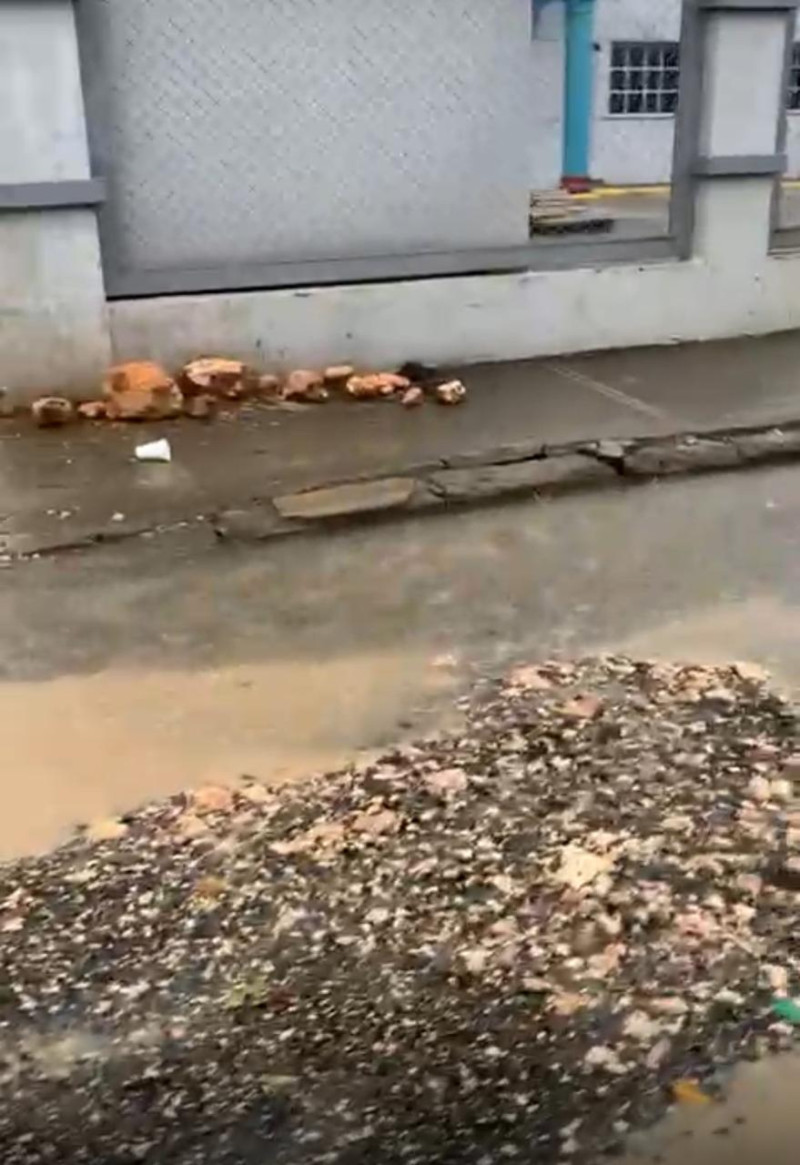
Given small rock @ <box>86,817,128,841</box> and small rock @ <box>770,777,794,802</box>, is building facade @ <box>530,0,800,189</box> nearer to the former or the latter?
small rock @ <box>770,777,794,802</box>

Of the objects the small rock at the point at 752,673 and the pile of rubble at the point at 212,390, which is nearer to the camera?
the small rock at the point at 752,673

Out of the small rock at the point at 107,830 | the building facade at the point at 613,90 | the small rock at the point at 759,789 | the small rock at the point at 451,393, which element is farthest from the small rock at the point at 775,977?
the building facade at the point at 613,90

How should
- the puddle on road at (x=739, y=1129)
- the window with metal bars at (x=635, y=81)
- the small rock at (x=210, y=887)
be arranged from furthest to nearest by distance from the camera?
the window with metal bars at (x=635, y=81)
the small rock at (x=210, y=887)
the puddle on road at (x=739, y=1129)

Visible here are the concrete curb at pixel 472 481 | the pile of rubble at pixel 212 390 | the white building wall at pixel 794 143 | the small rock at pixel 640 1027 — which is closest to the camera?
the small rock at pixel 640 1027

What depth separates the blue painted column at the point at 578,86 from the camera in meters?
11.4

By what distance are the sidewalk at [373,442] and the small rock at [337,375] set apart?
0.21m

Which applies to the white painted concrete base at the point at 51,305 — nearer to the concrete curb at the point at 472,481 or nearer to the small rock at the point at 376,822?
the concrete curb at the point at 472,481

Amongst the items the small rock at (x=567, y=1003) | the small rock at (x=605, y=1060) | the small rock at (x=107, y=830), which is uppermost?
the small rock at (x=107, y=830)

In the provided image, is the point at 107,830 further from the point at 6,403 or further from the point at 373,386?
the point at 373,386

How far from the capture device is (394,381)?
611 centimetres

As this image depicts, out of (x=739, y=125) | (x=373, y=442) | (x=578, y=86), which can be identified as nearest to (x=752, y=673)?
(x=373, y=442)

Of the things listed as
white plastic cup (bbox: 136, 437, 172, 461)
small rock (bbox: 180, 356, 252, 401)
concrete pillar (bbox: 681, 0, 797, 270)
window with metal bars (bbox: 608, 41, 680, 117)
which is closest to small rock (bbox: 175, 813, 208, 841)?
white plastic cup (bbox: 136, 437, 172, 461)

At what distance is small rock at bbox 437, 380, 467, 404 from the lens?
19.5 ft

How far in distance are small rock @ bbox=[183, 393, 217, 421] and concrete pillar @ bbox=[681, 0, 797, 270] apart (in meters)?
2.59
